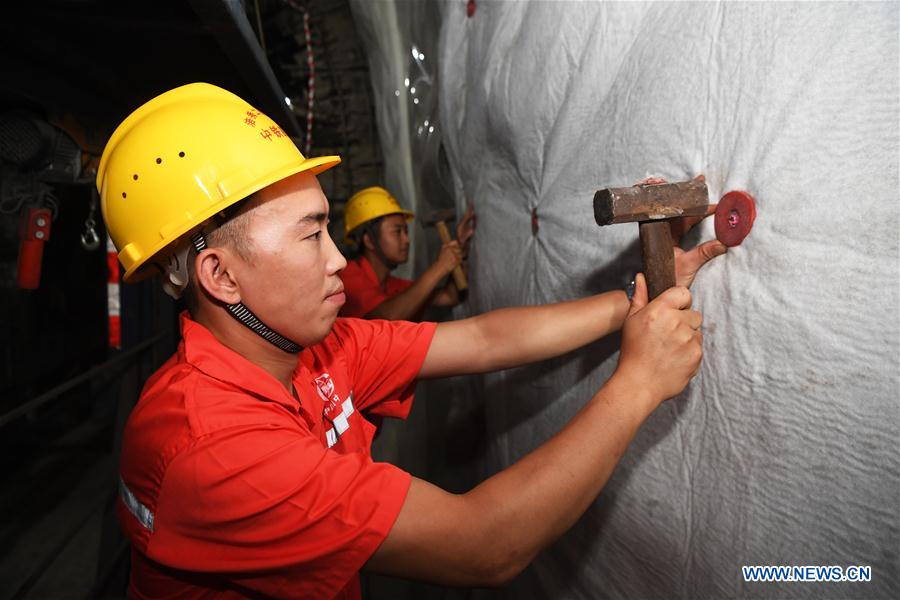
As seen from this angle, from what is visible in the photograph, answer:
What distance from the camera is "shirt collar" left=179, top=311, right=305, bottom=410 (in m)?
1.03

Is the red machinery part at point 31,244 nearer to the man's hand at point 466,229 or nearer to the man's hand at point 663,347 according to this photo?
the man's hand at point 466,229

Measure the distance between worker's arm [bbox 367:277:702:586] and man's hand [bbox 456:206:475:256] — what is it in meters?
1.51

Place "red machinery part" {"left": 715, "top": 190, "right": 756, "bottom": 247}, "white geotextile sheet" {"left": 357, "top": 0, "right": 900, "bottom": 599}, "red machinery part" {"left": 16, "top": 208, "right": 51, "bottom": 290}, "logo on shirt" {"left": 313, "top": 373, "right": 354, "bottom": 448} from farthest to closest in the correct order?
1. "red machinery part" {"left": 16, "top": 208, "right": 51, "bottom": 290}
2. "logo on shirt" {"left": 313, "top": 373, "right": 354, "bottom": 448}
3. "red machinery part" {"left": 715, "top": 190, "right": 756, "bottom": 247}
4. "white geotextile sheet" {"left": 357, "top": 0, "right": 900, "bottom": 599}

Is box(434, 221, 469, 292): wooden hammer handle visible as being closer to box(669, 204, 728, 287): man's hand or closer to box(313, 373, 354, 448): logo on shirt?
box(313, 373, 354, 448): logo on shirt

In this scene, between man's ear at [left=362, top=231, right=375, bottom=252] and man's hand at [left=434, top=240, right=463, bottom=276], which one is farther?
man's ear at [left=362, top=231, right=375, bottom=252]

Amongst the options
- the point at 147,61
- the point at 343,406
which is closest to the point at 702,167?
the point at 343,406

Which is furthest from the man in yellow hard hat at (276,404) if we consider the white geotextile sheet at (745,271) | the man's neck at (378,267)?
the man's neck at (378,267)

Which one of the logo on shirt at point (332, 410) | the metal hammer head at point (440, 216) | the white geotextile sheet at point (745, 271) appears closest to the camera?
the white geotextile sheet at point (745, 271)

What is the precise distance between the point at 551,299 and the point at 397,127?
6.84ft

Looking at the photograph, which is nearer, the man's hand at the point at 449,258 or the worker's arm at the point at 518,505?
the worker's arm at the point at 518,505

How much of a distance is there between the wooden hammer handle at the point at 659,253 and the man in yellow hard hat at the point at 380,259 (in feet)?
4.90

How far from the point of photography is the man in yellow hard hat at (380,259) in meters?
2.60

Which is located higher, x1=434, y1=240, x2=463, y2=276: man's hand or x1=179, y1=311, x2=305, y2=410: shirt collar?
x1=179, y1=311, x2=305, y2=410: shirt collar

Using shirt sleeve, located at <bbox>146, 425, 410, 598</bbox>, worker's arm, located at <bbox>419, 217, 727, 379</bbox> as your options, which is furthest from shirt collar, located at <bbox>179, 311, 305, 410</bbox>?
worker's arm, located at <bbox>419, 217, 727, 379</bbox>
